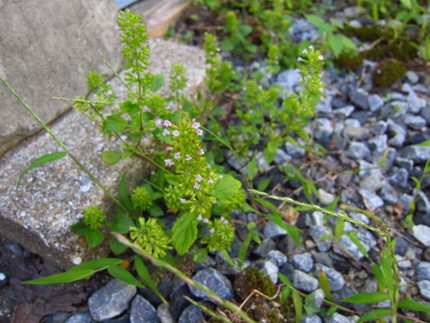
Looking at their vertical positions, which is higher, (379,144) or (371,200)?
(379,144)

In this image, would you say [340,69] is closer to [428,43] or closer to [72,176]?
[428,43]

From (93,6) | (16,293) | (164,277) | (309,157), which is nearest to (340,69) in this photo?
(309,157)

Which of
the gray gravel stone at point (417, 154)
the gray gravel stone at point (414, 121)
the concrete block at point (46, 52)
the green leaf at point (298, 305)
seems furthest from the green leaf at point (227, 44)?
the green leaf at point (298, 305)

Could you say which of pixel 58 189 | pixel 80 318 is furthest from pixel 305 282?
pixel 58 189

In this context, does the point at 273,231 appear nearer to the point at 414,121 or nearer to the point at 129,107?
the point at 129,107

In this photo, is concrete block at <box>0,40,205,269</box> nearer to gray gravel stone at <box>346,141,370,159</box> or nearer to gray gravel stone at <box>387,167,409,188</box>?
gray gravel stone at <box>346,141,370,159</box>

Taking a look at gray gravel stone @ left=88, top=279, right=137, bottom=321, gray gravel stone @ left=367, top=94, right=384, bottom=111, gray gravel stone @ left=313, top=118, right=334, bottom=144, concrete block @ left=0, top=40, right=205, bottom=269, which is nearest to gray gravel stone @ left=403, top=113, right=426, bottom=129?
gray gravel stone @ left=367, top=94, right=384, bottom=111
